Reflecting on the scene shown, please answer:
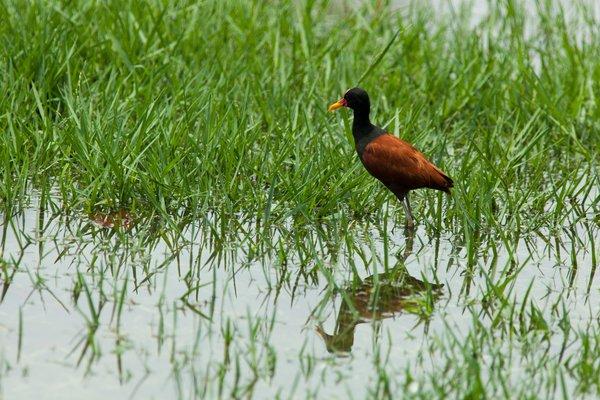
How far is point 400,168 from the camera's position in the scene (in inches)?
266

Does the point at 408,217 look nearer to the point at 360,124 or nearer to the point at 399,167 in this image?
the point at 399,167

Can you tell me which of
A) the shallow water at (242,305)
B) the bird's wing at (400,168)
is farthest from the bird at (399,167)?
the shallow water at (242,305)

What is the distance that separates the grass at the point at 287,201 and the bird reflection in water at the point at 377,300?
0.06ft

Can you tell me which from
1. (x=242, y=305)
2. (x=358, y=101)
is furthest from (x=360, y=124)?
(x=242, y=305)

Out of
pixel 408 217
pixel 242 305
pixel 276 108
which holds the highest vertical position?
pixel 276 108

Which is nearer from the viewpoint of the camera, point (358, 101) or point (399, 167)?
point (399, 167)

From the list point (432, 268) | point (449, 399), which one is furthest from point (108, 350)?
point (432, 268)

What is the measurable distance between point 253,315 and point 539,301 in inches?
57.0

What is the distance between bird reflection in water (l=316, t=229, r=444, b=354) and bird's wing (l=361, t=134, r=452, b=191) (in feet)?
2.14

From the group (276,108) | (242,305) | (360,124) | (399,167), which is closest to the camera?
(242,305)

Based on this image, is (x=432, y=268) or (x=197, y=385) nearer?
(x=197, y=385)

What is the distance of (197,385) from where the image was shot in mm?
4555

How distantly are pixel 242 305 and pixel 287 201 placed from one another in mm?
1418

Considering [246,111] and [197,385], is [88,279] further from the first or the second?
[246,111]
